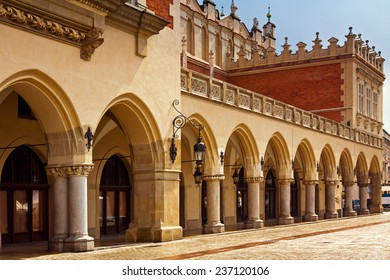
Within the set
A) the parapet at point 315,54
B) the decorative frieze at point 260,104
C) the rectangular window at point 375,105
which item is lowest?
the decorative frieze at point 260,104

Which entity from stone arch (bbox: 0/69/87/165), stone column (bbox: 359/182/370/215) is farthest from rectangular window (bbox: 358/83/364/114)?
stone arch (bbox: 0/69/87/165)

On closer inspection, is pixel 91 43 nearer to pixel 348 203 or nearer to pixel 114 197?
pixel 114 197

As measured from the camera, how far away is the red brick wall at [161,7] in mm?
21344

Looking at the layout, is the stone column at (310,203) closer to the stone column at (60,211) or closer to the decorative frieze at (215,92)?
the decorative frieze at (215,92)

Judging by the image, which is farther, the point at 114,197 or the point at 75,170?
the point at 114,197

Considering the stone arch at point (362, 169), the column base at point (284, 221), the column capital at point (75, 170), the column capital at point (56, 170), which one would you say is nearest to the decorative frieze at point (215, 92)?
the column base at point (284, 221)

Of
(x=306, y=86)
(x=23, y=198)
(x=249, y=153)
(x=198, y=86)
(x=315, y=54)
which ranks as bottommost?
(x=23, y=198)

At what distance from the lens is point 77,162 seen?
17.8 metres

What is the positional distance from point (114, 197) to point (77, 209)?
363 inches

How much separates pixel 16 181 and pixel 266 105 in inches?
484

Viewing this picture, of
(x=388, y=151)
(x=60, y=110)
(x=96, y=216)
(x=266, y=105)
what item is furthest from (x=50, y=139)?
(x=388, y=151)

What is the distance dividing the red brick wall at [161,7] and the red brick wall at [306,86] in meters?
23.8

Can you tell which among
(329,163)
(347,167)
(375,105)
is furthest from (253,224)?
(375,105)

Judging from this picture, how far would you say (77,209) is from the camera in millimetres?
17781
